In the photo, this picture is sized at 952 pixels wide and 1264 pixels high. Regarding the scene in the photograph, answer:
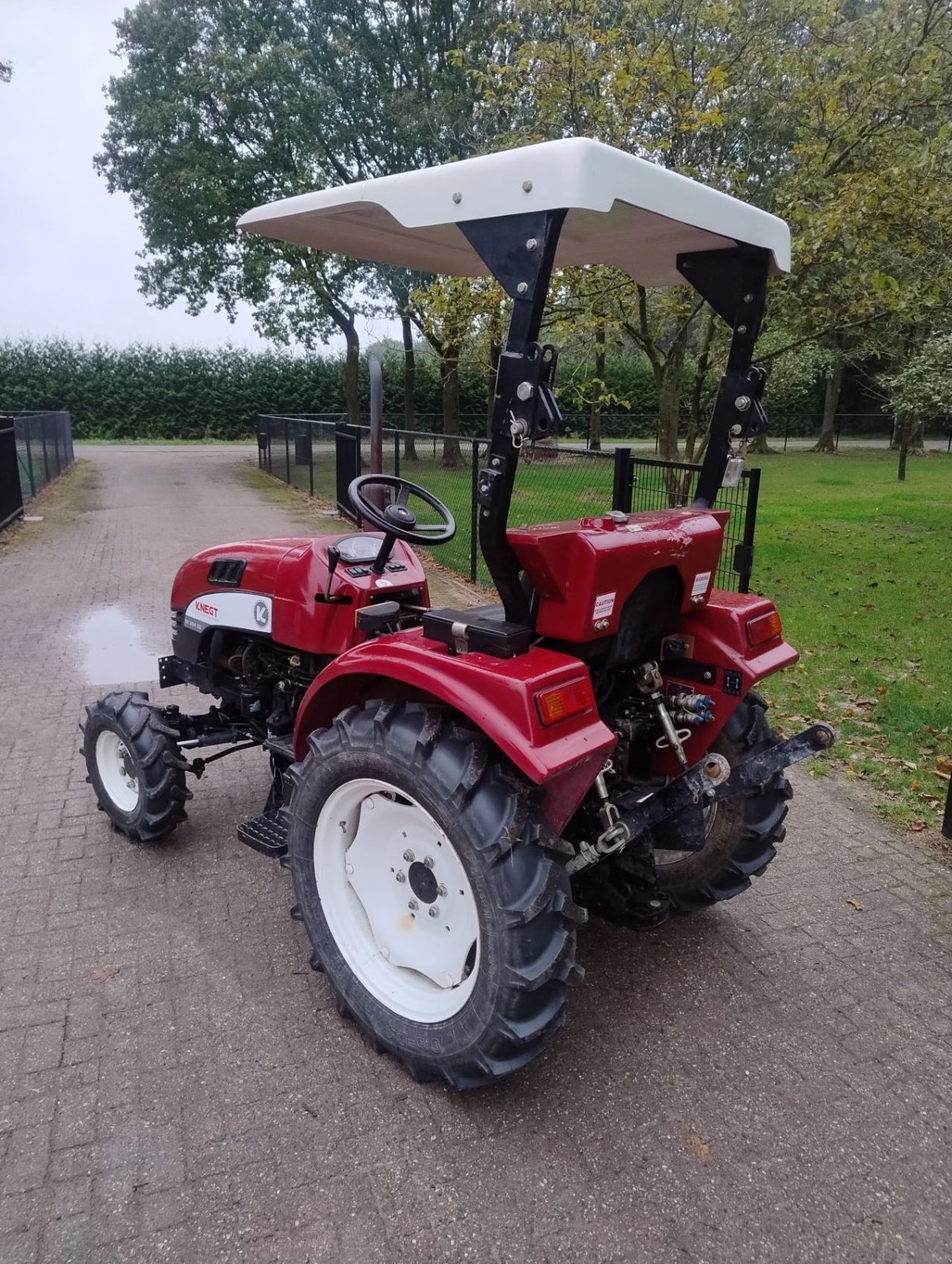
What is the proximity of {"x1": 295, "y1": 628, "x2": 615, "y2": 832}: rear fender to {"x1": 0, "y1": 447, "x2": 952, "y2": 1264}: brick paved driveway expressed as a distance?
0.83m

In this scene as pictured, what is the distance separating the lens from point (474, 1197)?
2010 mm

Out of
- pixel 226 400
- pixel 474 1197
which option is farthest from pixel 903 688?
pixel 226 400

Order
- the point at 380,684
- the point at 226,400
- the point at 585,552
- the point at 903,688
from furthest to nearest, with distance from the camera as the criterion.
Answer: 1. the point at 226,400
2. the point at 903,688
3. the point at 380,684
4. the point at 585,552

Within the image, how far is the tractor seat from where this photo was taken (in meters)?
2.19

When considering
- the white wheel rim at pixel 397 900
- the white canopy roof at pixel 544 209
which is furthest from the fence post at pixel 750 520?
the white wheel rim at pixel 397 900

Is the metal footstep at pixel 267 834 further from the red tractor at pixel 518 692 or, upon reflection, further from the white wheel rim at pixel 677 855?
the white wheel rim at pixel 677 855

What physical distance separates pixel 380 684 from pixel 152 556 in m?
8.17

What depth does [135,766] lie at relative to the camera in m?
3.41

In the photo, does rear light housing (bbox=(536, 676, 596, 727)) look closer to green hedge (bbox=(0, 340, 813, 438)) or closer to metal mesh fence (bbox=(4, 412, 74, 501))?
metal mesh fence (bbox=(4, 412, 74, 501))

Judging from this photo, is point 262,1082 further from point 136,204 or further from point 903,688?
point 136,204

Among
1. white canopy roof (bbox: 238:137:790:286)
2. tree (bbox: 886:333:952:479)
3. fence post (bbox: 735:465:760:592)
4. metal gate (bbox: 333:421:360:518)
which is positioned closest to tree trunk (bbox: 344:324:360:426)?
metal gate (bbox: 333:421:360:518)

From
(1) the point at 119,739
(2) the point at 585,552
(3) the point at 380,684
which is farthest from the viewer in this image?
(1) the point at 119,739

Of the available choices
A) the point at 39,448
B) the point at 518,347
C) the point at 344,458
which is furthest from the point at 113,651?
the point at 39,448

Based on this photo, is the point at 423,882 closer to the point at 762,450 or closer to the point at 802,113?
the point at 802,113
